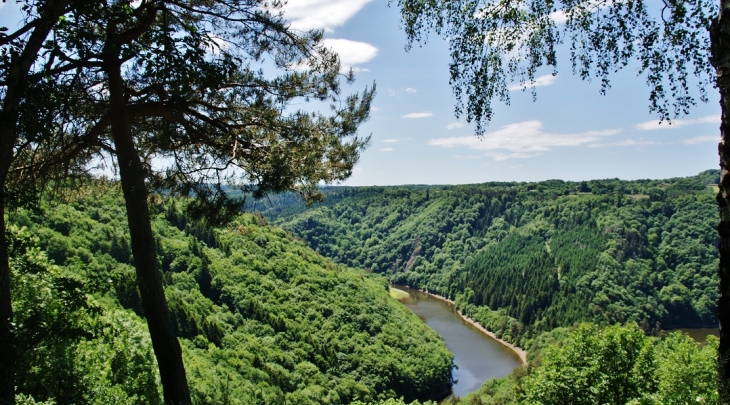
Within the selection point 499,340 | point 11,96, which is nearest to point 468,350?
point 499,340

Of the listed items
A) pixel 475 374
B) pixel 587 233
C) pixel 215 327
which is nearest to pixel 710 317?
pixel 587 233

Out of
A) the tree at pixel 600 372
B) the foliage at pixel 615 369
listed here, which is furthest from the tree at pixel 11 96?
the tree at pixel 600 372

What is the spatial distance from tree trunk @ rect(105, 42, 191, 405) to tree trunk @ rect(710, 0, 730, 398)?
3.81 m

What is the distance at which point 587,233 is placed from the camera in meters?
89.2

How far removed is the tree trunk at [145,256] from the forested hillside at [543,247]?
2017 inches

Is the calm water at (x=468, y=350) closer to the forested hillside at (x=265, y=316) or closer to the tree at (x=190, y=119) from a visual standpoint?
the forested hillside at (x=265, y=316)

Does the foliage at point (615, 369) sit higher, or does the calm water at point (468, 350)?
the foliage at point (615, 369)

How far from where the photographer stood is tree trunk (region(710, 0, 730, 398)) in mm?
2148

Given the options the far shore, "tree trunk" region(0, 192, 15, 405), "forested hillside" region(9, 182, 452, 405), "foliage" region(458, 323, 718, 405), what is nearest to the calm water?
the far shore

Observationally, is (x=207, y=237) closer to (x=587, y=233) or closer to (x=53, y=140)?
(x=53, y=140)

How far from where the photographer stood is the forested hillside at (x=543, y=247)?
66.1 m

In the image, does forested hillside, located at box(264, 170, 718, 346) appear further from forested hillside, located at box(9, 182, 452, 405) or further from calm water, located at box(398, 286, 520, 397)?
forested hillside, located at box(9, 182, 452, 405)

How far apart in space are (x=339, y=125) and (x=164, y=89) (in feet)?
7.90

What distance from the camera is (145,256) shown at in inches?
156
